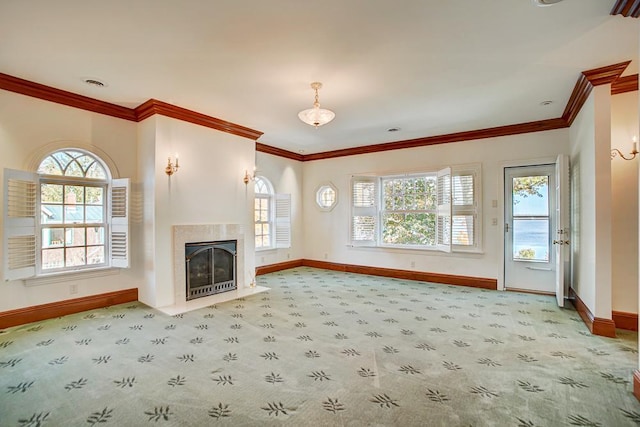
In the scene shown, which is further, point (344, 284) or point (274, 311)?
point (344, 284)

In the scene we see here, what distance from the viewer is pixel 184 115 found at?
4473mm

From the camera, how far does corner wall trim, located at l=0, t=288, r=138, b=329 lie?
351 centimetres

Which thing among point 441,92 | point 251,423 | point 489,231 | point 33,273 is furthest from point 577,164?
point 33,273

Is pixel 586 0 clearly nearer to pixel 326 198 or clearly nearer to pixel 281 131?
pixel 281 131

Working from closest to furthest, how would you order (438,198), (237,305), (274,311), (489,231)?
1. (274,311)
2. (237,305)
3. (489,231)
4. (438,198)

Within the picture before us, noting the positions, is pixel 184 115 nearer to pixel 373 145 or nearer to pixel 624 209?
pixel 373 145

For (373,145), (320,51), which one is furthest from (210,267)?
(373,145)

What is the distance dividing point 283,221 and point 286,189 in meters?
0.83

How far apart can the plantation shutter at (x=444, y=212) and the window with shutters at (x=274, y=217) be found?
3.08 meters

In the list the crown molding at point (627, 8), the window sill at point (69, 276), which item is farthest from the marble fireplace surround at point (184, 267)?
the crown molding at point (627, 8)

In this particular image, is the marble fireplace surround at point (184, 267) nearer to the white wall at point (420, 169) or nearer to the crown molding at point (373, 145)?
the crown molding at point (373, 145)

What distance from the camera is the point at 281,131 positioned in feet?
18.4

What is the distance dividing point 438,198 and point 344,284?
244 centimetres

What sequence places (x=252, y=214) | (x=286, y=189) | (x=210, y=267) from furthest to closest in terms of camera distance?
1. (x=286, y=189)
2. (x=252, y=214)
3. (x=210, y=267)
